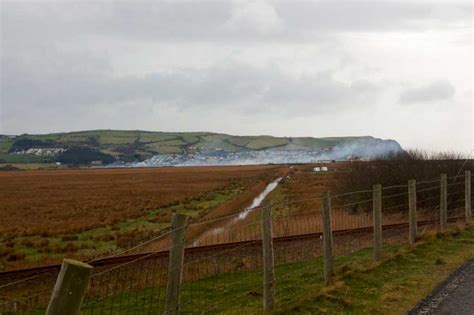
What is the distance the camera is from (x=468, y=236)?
1652 centimetres

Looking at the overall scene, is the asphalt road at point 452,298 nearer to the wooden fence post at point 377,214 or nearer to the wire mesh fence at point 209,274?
the wooden fence post at point 377,214

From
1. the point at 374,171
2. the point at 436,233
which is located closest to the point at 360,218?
the point at 374,171

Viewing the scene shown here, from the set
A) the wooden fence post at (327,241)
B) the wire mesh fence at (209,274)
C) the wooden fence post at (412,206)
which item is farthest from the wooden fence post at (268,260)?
the wooden fence post at (412,206)

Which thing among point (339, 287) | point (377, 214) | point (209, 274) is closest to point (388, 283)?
point (339, 287)

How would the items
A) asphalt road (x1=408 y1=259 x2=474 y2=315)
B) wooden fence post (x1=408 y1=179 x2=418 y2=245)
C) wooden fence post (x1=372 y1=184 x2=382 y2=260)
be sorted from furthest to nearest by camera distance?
wooden fence post (x1=408 y1=179 x2=418 y2=245), wooden fence post (x1=372 y1=184 x2=382 y2=260), asphalt road (x1=408 y1=259 x2=474 y2=315)

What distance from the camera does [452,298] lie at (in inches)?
361

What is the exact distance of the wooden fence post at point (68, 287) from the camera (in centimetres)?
409

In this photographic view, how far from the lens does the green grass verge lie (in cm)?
905

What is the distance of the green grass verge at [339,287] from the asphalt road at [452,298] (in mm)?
194

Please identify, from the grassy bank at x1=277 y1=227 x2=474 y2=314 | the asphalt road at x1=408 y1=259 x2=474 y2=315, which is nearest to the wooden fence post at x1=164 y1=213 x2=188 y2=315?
the grassy bank at x1=277 y1=227 x2=474 y2=314

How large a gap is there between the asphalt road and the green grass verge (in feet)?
0.64

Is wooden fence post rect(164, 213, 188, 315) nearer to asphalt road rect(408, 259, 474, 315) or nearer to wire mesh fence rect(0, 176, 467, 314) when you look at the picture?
wire mesh fence rect(0, 176, 467, 314)

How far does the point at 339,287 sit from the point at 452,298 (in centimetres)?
191

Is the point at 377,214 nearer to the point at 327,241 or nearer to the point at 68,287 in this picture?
the point at 327,241
